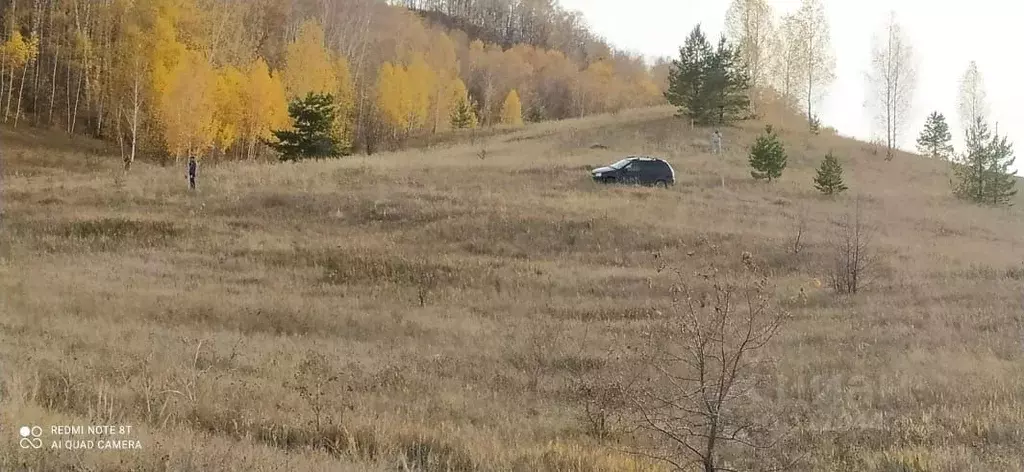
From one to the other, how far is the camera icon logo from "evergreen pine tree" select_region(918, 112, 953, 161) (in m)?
60.1

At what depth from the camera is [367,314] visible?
12359 mm

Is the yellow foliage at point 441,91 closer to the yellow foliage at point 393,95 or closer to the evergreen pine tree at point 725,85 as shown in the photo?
the yellow foliage at point 393,95

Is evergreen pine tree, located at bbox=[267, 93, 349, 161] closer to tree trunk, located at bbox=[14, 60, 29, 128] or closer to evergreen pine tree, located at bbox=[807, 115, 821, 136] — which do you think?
tree trunk, located at bbox=[14, 60, 29, 128]

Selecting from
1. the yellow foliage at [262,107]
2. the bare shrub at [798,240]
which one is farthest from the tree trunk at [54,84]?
the bare shrub at [798,240]

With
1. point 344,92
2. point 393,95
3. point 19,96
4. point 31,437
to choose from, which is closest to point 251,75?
point 344,92

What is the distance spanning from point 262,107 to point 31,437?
40.2 meters

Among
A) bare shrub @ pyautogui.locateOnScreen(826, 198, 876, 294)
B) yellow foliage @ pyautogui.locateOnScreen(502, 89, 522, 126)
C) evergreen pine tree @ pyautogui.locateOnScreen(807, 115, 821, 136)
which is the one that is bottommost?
bare shrub @ pyautogui.locateOnScreen(826, 198, 876, 294)

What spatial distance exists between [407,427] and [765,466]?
10.2 feet

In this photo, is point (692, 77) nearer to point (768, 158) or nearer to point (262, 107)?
point (768, 158)

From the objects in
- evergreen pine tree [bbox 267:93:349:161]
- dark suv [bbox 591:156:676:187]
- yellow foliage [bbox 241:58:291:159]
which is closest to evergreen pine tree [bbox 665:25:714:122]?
dark suv [bbox 591:156:676:187]

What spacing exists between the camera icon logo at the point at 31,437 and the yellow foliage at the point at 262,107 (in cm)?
3897

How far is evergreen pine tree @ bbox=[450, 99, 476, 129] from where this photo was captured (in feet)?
199

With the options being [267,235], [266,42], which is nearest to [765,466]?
[267,235]

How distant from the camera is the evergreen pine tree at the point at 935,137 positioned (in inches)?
2103
